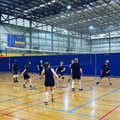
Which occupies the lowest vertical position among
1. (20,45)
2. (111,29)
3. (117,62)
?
(117,62)

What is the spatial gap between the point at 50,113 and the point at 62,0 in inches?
736

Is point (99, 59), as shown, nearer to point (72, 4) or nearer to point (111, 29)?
point (72, 4)

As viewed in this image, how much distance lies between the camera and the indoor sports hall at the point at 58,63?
5.47m

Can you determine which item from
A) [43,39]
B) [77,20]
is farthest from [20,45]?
[77,20]

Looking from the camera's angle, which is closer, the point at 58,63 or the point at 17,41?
the point at 58,63

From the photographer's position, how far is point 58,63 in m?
20.0

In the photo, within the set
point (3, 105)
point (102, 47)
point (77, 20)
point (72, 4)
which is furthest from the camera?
point (102, 47)

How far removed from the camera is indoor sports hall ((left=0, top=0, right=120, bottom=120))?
547 cm

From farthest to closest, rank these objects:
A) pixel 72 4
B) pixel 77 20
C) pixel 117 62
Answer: pixel 77 20
pixel 72 4
pixel 117 62

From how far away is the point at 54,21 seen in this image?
2688 centimetres

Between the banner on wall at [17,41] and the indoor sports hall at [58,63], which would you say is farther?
the banner on wall at [17,41]

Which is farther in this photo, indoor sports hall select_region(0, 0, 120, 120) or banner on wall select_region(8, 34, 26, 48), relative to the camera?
banner on wall select_region(8, 34, 26, 48)

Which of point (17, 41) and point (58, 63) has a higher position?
point (17, 41)

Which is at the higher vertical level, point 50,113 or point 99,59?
point 99,59
